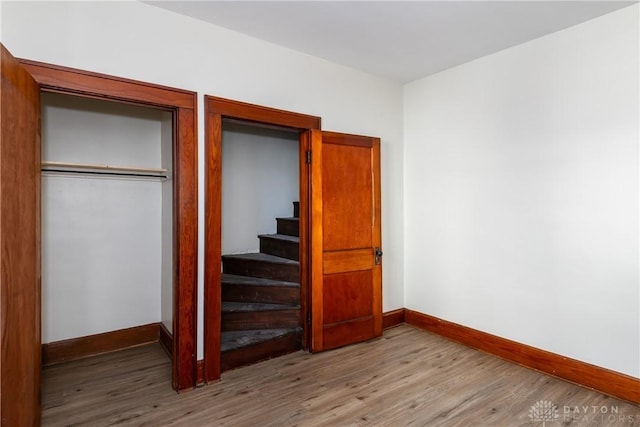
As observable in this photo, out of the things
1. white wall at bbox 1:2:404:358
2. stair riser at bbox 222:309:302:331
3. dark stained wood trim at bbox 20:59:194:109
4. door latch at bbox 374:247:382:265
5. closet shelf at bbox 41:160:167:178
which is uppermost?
white wall at bbox 1:2:404:358

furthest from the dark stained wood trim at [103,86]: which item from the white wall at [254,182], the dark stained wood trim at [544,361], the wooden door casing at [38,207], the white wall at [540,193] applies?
the dark stained wood trim at [544,361]

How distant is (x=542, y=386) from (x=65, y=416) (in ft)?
10.7

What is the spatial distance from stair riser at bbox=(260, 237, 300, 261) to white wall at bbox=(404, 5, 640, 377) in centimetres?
137

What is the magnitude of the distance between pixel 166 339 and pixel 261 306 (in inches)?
36.3

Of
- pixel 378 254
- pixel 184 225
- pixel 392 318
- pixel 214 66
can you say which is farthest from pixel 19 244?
pixel 392 318

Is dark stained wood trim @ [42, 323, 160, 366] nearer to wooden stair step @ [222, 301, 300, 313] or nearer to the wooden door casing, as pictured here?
wooden stair step @ [222, 301, 300, 313]

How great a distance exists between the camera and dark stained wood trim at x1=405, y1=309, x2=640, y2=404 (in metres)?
2.38

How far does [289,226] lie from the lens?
13.7 feet

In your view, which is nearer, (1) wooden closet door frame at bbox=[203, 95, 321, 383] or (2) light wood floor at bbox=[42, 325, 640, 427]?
(2) light wood floor at bbox=[42, 325, 640, 427]

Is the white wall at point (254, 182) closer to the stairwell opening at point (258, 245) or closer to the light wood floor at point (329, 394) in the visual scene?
the stairwell opening at point (258, 245)

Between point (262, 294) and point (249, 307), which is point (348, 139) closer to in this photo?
point (262, 294)

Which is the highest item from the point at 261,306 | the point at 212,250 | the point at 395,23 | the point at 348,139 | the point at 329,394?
the point at 395,23

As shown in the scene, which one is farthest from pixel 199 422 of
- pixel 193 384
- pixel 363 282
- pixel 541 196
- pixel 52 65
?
pixel 541 196

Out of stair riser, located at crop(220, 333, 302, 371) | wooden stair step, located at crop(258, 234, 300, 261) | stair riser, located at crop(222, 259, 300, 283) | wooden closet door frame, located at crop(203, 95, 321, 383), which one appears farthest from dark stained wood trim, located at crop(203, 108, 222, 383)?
wooden stair step, located at crop(258, 234, 300, 261)
